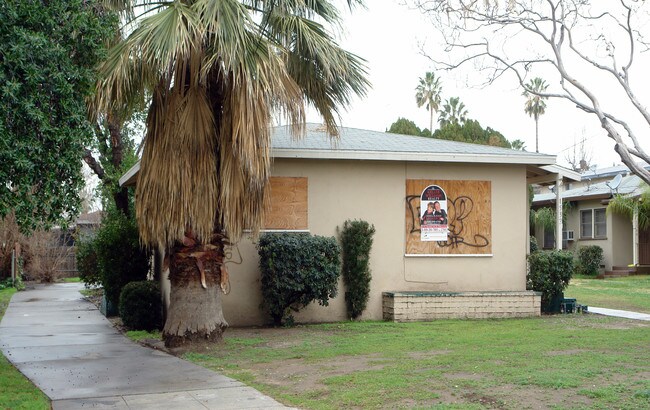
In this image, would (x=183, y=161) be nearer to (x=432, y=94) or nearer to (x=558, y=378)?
(x=558, y=378)

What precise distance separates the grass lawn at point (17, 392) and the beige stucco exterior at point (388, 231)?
526 cm

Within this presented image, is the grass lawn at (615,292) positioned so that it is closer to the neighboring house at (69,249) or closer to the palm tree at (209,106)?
the palm tree at (209,106)

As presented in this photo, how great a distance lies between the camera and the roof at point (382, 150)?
15.3m

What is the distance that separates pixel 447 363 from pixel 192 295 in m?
4.31

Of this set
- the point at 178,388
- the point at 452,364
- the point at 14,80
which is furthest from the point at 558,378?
the point at 14,80

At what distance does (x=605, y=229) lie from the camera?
30.7 metres

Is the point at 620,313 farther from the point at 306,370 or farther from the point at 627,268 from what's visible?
the point at 627,268

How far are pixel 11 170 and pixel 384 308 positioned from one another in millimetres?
8940

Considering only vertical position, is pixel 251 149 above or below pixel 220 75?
below

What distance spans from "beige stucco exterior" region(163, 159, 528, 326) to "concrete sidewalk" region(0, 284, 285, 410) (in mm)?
2549

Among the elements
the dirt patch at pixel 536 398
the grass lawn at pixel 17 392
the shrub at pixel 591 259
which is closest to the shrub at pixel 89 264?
the grass lawn at pixel 17 392

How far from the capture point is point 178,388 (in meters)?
9.16

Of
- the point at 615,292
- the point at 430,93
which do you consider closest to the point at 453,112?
the point at 430,93

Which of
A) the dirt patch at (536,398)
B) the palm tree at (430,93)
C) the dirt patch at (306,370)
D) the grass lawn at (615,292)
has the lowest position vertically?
the dirt patch at (306,370)
